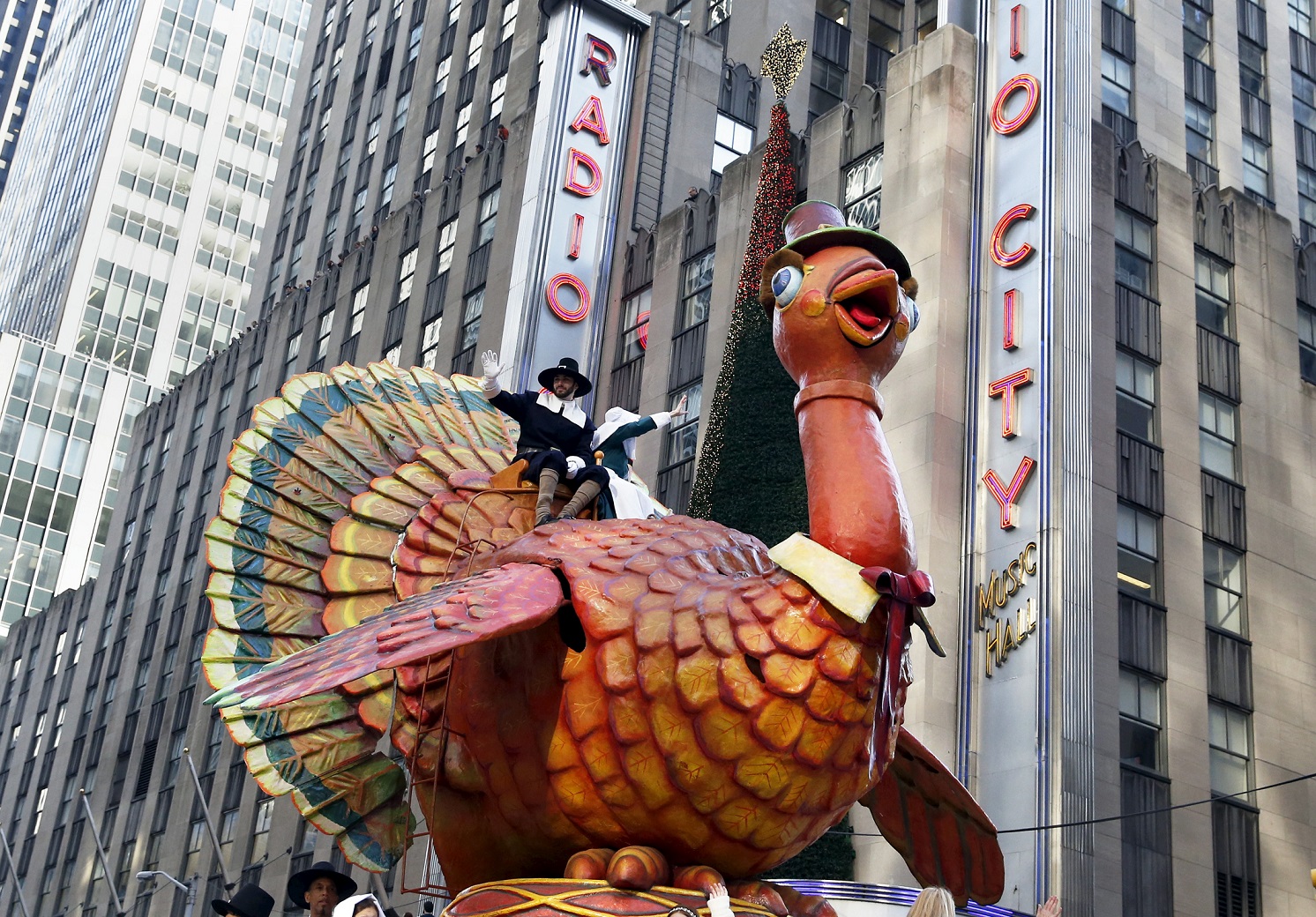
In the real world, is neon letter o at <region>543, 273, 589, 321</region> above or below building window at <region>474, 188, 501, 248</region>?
below

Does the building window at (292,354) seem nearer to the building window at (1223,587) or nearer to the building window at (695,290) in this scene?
the building window at (695,290)

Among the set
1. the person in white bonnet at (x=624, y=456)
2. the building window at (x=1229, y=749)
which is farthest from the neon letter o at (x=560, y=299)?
the person in white bonnet at (x=624, y=456)

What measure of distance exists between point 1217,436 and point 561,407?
2110 cm

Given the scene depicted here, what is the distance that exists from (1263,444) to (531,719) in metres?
24.7

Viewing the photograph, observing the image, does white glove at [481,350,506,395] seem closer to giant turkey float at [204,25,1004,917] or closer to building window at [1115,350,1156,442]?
giant turkey float at [204,25,1004,917]

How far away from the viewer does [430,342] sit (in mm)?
42812

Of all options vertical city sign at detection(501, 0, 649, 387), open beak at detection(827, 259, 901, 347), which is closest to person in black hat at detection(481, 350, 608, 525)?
open beak at detection(827, 259, 901, 347)

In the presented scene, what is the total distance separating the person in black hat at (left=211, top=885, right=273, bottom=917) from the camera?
1009 cm

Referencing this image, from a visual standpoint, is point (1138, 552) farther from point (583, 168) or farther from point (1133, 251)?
point (583, 168)

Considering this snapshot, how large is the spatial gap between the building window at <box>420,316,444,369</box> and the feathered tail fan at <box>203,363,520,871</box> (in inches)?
1177

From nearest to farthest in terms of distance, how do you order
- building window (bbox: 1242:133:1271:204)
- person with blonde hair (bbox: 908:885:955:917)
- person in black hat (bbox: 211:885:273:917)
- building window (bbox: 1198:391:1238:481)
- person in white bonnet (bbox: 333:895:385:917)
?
person with blonde hair (bbox: 908:885:955:917) < person in white bonnet (bbox: 333:895:385:917) < person in black hat (bbox: 211:885:273:917) < building window (bbox: 1198:391:1238:481) < building window (bbox: 1242:133:1271:204)

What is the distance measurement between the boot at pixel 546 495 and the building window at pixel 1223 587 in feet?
66.0

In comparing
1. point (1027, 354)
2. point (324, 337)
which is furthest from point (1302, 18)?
point (324, 337)

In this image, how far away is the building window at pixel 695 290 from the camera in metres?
33.6
